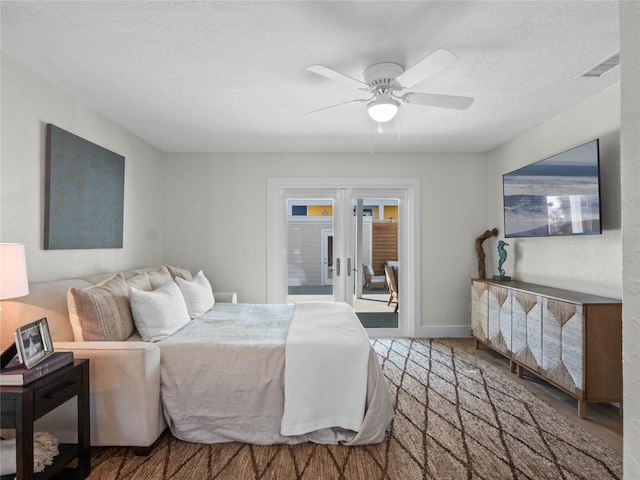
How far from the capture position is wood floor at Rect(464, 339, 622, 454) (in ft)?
8.04

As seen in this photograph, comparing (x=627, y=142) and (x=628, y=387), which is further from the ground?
(x=627, y=142)

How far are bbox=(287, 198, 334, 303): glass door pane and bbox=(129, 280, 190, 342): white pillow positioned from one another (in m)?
2.21

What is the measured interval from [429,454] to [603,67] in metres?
2.76

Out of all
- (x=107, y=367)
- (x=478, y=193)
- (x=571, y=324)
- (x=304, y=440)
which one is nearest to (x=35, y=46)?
(x=107, y=367)

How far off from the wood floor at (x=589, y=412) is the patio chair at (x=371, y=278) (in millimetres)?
1862

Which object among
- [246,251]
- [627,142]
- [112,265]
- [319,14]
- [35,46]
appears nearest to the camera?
[627,142]

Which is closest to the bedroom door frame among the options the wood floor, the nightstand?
the wood floor

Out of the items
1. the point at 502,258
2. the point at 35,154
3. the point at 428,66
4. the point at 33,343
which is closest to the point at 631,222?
the point at 428,66

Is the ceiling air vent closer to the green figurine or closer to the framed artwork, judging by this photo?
the green figurine

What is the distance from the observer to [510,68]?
99.3 inches

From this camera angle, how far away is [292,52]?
2305 mm

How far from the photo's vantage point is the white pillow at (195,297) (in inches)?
132

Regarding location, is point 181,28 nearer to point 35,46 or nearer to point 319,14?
point 319,14

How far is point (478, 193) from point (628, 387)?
15.4ft
